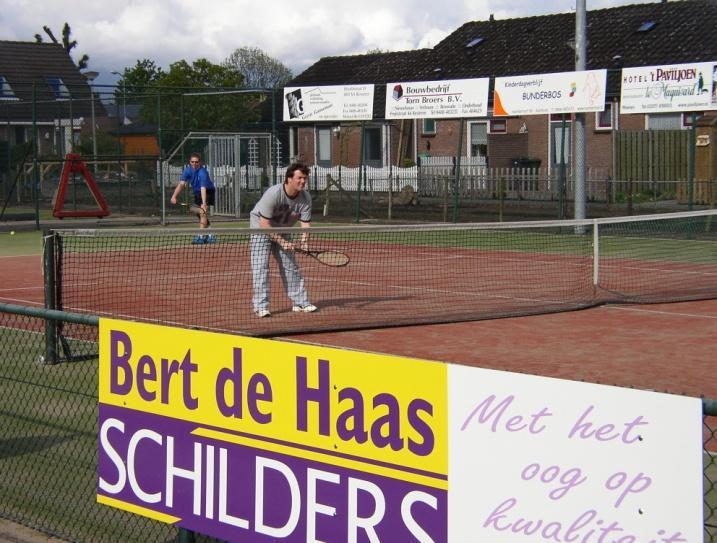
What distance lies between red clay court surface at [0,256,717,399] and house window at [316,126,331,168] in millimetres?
35415

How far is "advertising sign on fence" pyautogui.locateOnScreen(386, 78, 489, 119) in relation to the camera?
93.7ft

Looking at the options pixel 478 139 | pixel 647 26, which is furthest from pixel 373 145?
pixel 647 26

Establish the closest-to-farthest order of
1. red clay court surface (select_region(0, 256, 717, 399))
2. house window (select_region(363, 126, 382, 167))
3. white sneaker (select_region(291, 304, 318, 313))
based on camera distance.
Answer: red clay court surface (select_region(0, 256, 717, 399)) < white sneaker (select_region(291, 304, 318, 313)) < house window (select_region(363, 126, 382, 167))

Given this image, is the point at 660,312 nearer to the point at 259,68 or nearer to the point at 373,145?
the point at 373,145

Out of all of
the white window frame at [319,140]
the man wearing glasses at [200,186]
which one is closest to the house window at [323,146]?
the white window frame at [319,140]

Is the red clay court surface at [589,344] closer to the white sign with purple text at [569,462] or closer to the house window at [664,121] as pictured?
the white sign with purple text at [569,462]

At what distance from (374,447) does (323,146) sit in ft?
152

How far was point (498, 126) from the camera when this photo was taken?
44125 mm

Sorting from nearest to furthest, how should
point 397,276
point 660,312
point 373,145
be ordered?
point 660,312
point 397,276
point 373,145

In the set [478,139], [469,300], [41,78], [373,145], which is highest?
[41,78]

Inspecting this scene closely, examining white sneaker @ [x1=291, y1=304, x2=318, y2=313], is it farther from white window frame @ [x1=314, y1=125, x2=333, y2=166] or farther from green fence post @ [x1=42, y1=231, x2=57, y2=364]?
white window frame @ [x1=314, y1=125, x2=333, y2=166]

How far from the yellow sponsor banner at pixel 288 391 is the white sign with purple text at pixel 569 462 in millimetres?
147

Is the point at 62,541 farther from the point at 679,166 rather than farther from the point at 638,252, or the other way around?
the point at 679,166

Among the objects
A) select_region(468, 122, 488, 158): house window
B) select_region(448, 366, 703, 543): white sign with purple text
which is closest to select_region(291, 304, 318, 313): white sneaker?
select_region(448, 366, 703, 543): white sign with purple text
